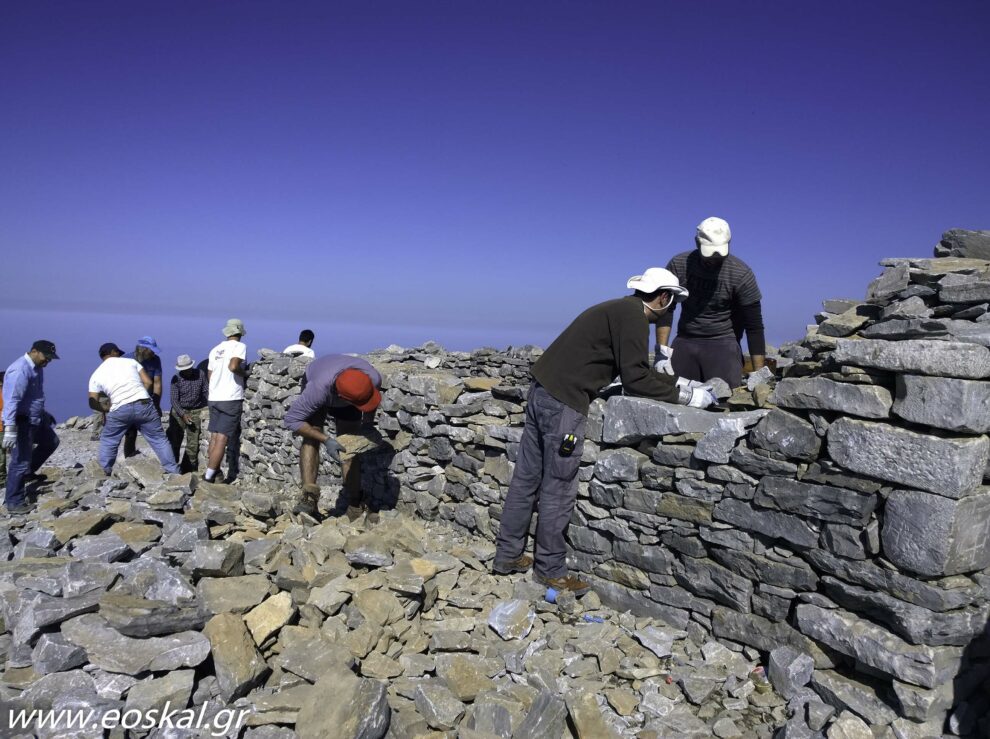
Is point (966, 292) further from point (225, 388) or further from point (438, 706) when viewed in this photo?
point (225, 388)

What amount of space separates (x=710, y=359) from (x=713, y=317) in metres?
0.43

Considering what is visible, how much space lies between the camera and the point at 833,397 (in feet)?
12.3

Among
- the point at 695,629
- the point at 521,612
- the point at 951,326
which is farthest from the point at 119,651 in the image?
the point at 951,326

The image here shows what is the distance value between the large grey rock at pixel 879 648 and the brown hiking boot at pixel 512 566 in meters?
2.20

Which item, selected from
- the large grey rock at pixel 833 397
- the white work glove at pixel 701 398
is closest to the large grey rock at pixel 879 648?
the large grey rock at pixel 833 397

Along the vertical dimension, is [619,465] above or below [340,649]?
above

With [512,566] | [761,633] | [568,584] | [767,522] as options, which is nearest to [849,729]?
[761,633]

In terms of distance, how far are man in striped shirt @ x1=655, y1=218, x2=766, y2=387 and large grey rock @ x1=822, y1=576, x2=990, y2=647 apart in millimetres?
2456

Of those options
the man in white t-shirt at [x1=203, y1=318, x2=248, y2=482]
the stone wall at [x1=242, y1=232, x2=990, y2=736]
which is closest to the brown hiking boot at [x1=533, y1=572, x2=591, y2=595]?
the stone wall at [x1=242, y1=232, x2=990, y2=736]

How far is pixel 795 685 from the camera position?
12.4ft

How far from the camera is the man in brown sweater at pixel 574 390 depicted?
181 inches

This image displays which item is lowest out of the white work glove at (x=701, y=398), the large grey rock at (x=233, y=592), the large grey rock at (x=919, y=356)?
the large grey rock at (x=233, y=592)

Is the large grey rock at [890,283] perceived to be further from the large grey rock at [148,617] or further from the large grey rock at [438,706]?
the large grey rock at [148,617]

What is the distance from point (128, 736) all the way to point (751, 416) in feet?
14.6
